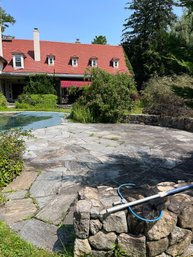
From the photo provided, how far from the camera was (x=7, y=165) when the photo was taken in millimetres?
4387

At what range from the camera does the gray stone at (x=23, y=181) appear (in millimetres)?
4117

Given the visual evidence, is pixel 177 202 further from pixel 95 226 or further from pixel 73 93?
pixel 73 93

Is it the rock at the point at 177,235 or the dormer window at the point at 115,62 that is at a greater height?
the dormer window at the point at 115,62

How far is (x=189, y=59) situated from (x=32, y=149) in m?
4.70

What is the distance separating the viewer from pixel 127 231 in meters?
2.41

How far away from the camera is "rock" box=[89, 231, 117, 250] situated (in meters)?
2.38

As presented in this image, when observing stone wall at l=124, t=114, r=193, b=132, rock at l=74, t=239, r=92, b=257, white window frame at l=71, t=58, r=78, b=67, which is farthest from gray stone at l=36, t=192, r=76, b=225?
white window frame at l=71, t=58, r=78, b=67

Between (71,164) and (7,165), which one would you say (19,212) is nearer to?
(7,165)

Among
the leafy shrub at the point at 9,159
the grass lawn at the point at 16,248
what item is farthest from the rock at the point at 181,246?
the leafy shrub at the point at 9,159

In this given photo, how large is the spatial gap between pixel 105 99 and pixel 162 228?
34.3 feet

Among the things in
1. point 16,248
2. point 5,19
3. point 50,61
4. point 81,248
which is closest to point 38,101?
point 50,61

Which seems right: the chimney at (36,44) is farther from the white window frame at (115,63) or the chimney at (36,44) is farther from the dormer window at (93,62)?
the white window frame at (115,63)

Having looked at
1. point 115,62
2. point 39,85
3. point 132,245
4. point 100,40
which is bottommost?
point 132,245

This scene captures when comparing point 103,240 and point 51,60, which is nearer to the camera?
point 103,240
